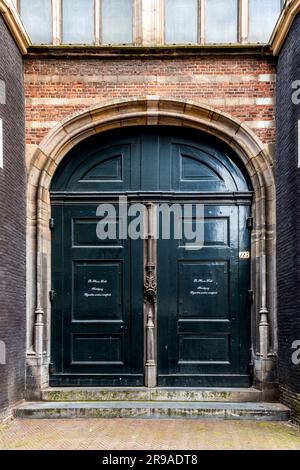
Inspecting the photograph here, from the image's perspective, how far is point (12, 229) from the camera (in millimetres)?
8781

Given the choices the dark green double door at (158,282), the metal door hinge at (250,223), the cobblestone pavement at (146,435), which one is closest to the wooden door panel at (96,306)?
the dark green double door at (158,282)

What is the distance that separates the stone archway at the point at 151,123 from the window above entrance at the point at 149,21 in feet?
3.58

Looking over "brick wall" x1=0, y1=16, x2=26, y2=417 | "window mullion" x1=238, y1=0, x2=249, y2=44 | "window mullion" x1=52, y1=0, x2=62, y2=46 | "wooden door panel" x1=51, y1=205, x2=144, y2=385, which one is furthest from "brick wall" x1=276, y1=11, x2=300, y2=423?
"brick wall" x1=0, y1=16, x2=26, y2=417

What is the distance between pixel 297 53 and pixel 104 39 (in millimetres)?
3050

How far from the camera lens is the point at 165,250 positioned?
9.73 meters

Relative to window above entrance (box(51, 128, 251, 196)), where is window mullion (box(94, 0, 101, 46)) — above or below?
above

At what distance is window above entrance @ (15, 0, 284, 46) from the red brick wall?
0.36 m

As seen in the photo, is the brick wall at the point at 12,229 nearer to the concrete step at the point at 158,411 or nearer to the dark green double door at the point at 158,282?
the concrete step at the point at 158,411

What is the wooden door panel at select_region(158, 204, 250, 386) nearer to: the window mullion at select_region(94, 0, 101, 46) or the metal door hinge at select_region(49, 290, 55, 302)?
the metal door hinge at select_region(49, 290, 55, 302)

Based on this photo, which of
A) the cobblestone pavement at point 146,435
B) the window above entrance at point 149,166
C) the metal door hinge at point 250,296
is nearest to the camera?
the cobblestone pavement at point 146,435

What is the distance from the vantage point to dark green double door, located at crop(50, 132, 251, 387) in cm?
958

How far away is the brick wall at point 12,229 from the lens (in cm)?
840

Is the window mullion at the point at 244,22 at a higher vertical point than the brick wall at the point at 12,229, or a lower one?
higher

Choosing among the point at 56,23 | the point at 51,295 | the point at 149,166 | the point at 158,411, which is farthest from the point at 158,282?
the point at 56,23
